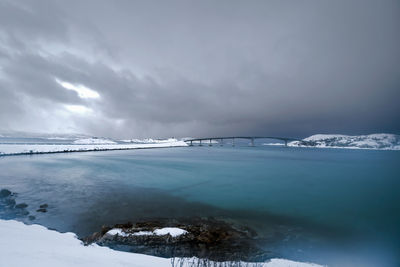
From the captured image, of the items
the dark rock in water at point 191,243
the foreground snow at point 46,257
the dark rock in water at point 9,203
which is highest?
the foreground snow at point 46,257

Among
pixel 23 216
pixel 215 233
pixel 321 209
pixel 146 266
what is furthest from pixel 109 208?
pixel 321 209

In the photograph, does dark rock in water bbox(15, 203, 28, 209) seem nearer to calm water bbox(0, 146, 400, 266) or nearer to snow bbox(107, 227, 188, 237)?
calm water bbox(0, 146, 400, 266)

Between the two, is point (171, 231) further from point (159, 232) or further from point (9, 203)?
point (9, 203)

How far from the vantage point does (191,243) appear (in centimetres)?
593

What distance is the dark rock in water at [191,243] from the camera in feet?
17.7

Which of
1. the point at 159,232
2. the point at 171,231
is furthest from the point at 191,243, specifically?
the point at 159,232

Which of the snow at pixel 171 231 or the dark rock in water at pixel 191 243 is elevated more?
the snow at pixel 171 231

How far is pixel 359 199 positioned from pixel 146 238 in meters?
16.4

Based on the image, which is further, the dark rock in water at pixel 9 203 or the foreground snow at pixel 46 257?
the dark rock in water at pixel 9 203

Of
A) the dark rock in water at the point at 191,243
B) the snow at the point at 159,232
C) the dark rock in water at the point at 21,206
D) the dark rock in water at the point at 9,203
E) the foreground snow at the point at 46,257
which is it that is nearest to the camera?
the foreground snow at the point at 46,257

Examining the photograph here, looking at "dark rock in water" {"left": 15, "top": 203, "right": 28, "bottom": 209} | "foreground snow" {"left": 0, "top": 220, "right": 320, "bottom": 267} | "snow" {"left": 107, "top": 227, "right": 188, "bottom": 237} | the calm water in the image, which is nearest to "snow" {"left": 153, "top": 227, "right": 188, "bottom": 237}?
"snow" {"left": 107, "top": 227, "right": 188, "bottom": 237}

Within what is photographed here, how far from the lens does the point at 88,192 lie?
12.7 metres

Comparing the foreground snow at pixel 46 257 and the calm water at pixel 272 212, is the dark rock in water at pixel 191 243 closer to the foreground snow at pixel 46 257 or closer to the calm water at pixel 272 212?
the calm water at pixel 272 212

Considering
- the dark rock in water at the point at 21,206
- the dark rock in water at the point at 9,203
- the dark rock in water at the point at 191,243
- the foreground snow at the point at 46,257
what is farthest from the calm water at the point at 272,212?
the foreground snow at the point at 46,257
